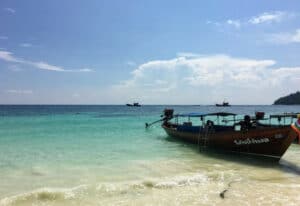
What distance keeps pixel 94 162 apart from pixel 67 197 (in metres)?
4.32

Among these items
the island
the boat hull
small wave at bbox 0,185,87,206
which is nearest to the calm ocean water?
small wave at bbox 0,185,87,206

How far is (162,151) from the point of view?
1424 centimetres

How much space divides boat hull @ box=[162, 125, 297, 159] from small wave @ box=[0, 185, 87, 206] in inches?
309

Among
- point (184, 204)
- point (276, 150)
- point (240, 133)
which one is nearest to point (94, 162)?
point (184, 204)

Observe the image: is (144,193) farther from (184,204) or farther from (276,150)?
(276,150)

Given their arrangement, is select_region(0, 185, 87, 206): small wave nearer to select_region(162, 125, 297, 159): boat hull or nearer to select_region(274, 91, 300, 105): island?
select_region(162, 125, 297, 159): boat hull

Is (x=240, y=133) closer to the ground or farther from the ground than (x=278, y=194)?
→ farther from the ground

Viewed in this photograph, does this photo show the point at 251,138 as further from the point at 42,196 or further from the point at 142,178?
the point at 42,196

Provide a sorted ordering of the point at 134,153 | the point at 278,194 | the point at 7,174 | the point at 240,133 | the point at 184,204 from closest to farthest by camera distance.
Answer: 1. the point at 184,204
2. the point at 278,194
3. the point at 7,174
4. the point at 240,133
5. the point at 134,153

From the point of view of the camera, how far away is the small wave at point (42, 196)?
6.69 meters

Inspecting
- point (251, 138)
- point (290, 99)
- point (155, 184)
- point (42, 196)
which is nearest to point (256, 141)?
point (251, 138)

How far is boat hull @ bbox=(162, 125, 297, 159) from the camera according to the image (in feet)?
37.5

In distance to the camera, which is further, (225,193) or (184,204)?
(225,193)

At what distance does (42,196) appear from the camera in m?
7.02
